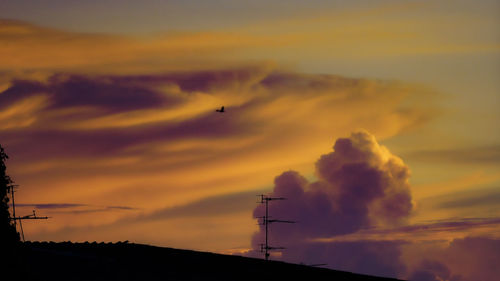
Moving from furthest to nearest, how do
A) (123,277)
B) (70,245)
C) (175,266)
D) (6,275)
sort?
(70,245), (175,266), (123,277), (6,275)

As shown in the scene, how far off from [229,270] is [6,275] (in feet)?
42.9

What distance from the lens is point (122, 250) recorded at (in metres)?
54.6

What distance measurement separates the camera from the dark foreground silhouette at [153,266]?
151ft

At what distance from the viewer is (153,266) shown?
49031mm

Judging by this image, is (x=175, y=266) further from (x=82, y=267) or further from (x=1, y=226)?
(x=1, y=226)

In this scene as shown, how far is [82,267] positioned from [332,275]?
13841 mm

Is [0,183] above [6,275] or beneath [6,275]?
above

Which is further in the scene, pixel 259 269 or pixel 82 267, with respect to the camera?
pixel 259 269

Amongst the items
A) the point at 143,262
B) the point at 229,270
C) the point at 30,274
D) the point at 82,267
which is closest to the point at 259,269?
the point at 229,270

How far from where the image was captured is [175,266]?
49.6 m

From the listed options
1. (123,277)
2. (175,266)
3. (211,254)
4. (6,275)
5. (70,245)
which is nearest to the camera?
(6,275)

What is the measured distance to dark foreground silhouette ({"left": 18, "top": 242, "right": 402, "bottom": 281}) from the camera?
46.0 metres

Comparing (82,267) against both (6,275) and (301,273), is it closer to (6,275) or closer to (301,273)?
(6,275)

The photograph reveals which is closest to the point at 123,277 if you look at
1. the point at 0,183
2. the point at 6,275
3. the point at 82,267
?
the point at 82,267
